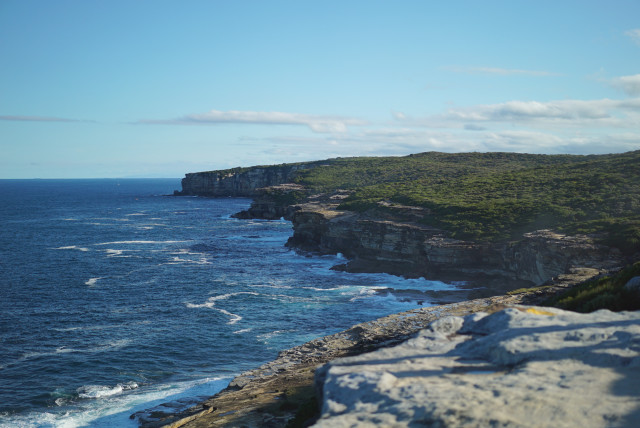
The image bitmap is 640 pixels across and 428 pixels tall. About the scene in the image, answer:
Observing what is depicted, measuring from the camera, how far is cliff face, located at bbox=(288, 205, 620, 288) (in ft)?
146

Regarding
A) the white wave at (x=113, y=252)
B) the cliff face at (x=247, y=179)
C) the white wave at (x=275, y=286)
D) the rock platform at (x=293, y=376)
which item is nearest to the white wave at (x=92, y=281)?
the white wave at (x=113, y=252)

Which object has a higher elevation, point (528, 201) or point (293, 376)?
point (528, 201)

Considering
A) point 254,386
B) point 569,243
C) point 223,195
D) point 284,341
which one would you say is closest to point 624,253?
point 569,243

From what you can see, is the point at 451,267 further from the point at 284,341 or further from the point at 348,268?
the point at 284,341

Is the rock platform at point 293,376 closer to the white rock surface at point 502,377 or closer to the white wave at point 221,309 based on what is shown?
the white rock surface at point 502,377

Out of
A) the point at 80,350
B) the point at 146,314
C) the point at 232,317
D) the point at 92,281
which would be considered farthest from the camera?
the point at 92,281

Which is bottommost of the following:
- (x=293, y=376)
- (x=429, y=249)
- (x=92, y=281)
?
(x=92, y=281)

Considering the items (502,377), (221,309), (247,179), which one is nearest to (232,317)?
(221,309)

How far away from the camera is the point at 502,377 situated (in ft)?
36.2

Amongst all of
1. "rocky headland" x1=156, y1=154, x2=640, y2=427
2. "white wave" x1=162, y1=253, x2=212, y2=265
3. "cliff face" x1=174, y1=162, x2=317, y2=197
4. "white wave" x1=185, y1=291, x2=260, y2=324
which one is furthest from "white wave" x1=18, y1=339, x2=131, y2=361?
"cliff face" x1=174, y1=162, x2=317, y2=197

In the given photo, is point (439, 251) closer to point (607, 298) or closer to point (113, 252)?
point (607, 298)

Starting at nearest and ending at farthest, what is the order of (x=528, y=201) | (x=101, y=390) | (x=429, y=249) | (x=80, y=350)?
1. (x=101, y=390)
2. (x=80, y=350)
3. (x=429, y=249)
4. (x=528, y=201)

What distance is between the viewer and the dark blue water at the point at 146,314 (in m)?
29.9

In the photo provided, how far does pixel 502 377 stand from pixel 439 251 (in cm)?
4611
